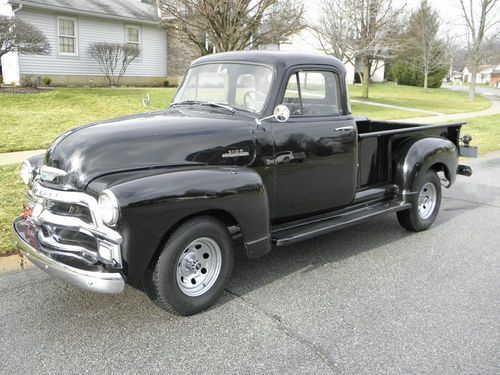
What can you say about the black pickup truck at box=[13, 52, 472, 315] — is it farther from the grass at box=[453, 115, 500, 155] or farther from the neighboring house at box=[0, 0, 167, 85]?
the neighboring house at box=[0, 0, 167, 85]

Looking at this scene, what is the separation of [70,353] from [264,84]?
272 cm

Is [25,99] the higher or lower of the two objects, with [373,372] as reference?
higher

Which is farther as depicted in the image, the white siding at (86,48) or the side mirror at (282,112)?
the white siding at (86,48)

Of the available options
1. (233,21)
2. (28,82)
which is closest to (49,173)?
(233,21)

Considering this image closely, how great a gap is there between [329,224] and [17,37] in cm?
1433

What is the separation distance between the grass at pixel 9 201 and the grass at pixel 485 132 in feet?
34.4

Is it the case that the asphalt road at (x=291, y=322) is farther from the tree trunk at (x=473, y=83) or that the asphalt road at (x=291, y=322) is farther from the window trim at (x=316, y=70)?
the tree trunk at (x=473, y=83)

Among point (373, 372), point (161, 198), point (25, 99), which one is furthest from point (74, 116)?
point (373, 372)

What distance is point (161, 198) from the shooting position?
3318 mm

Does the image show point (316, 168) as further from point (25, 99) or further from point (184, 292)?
point (25, 99)

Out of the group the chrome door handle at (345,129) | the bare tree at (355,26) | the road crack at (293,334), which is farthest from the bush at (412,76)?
the road crack at (293,334)

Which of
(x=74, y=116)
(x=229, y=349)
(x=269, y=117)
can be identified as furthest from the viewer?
(x=74, y=116)

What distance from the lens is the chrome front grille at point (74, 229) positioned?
327 cm

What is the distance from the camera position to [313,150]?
4.59m
